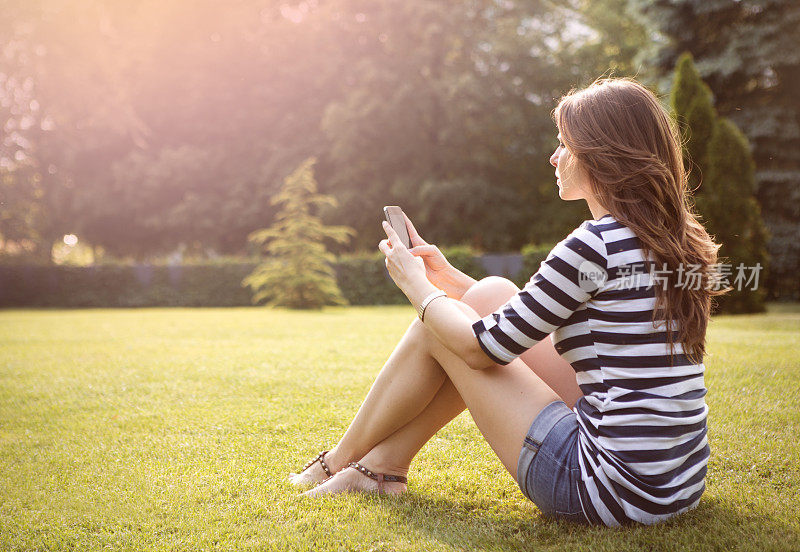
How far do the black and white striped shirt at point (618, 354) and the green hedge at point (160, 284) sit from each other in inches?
522

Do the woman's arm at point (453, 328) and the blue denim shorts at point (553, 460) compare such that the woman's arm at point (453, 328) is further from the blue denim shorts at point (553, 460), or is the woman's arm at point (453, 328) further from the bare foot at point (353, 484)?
the bare foot at point (353, 484)

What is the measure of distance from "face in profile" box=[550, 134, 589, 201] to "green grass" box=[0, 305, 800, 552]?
998 mm

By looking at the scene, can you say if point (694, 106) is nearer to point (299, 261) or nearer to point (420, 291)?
point (299, 261)

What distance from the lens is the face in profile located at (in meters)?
1.87

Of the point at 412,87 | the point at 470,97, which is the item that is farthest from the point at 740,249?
the point at 412,87

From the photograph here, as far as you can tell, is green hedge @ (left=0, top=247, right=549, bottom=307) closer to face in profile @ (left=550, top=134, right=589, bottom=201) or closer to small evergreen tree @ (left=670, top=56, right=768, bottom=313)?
small evergreen tree @ (left=670, top=56, right=768, bottom=313)

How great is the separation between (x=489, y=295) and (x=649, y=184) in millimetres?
689

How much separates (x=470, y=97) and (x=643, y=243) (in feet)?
66.0

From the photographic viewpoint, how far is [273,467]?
8.95 ft

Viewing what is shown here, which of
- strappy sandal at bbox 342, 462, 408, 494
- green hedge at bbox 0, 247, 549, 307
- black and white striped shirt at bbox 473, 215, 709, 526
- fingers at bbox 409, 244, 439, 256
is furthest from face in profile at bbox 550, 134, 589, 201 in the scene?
green hedge at bbox 0, 247, 549, 307

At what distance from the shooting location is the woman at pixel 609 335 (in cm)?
169

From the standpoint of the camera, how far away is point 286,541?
1.96 meters

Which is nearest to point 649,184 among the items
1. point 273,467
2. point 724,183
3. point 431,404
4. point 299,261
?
point 431,404

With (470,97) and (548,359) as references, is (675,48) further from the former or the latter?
(548,359)
